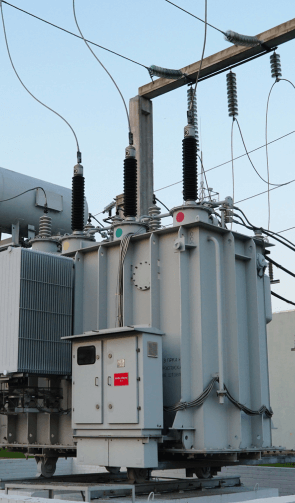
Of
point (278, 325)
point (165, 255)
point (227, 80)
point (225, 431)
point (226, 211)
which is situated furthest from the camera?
point (278, 325)

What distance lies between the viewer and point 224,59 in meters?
11.0

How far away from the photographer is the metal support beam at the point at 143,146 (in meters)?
11.6

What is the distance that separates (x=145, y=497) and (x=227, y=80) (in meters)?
7.21

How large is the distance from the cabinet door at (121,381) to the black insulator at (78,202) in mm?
2556

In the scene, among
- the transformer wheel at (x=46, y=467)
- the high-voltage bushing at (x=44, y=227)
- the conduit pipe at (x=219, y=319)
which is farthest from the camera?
the high-voltage bushing at (x=44, y=227)

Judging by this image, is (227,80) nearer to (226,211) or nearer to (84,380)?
(226,211)

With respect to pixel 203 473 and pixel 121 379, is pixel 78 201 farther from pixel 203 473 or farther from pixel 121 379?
pixel 203 473

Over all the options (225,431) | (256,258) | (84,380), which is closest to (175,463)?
(225,431)

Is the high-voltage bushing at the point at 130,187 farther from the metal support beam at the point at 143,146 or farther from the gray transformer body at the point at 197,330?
the metal support beam at the point at 143,146

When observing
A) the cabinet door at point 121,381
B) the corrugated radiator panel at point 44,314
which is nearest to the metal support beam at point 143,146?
the corrugated radiator panel at point 44,314

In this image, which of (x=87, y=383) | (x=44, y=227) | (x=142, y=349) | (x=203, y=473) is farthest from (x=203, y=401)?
(x=44, y=227)

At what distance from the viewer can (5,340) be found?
762 cm

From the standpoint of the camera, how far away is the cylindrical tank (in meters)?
9.91

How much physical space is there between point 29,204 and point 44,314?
9.39ft
